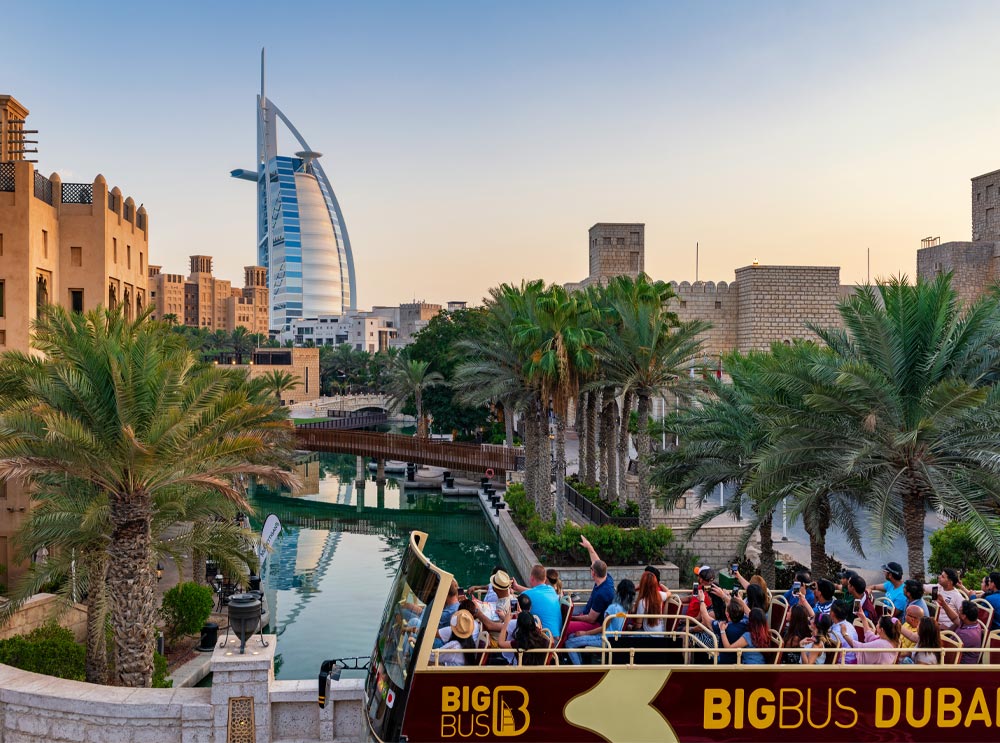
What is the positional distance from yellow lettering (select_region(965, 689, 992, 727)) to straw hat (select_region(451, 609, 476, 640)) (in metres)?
4.34

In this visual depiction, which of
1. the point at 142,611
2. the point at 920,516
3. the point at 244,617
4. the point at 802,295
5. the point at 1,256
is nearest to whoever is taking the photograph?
the point at 244,617

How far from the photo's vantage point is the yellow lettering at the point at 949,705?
7.32m

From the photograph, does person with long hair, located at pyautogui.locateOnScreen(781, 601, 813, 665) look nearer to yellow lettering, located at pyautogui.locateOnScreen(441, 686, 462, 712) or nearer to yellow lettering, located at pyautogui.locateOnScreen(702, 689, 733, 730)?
yellow lettering, located at pyautogui.locateOnScreen(702, 689, 733, 730)

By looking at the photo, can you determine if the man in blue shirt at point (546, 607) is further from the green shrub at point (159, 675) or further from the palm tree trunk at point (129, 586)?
the green shrub at point (159, 675)

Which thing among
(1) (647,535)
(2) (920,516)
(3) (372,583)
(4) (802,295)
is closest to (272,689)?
(2) (920,516)

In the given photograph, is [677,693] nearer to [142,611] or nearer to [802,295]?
[142,611]

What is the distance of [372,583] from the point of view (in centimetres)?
2711

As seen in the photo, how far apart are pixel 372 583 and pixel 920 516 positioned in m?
17.4

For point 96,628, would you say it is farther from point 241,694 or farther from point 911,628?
point 911,628

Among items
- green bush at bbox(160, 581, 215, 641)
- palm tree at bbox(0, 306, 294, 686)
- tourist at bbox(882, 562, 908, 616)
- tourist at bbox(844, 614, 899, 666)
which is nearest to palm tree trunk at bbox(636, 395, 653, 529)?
green bush at bbox(160, 581, 215, 641)

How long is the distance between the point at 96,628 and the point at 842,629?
447 inches

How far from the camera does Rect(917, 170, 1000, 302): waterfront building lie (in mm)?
43281

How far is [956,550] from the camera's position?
18.2 m

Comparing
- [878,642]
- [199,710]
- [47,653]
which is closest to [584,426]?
[47,653]
